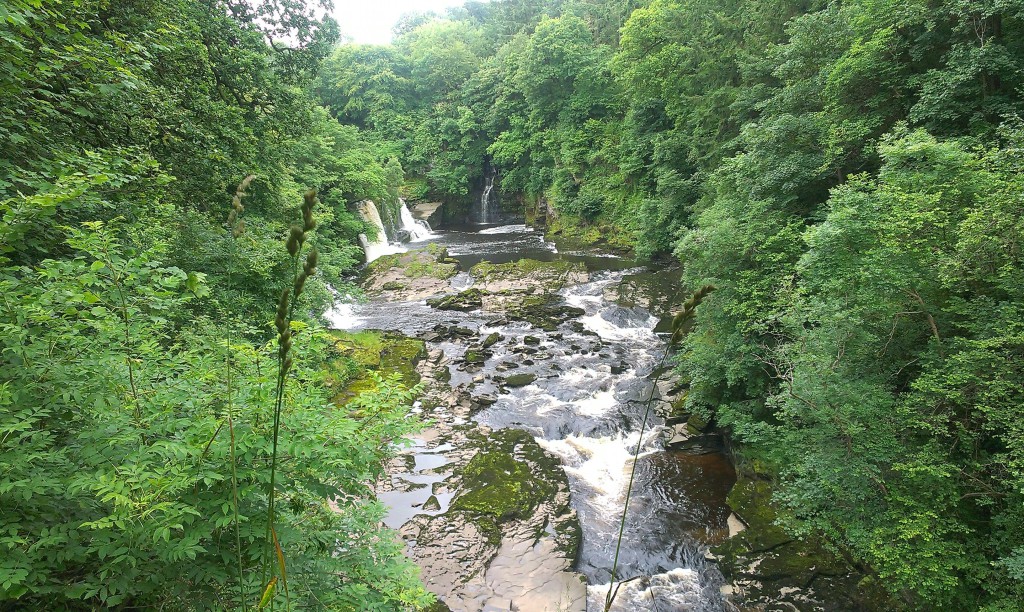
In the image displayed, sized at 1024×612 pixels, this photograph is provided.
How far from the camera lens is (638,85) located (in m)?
21.4

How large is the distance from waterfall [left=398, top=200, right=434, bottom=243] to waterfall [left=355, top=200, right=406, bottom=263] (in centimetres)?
310

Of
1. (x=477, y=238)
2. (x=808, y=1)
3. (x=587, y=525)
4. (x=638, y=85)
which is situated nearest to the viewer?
(x=587, y=525)

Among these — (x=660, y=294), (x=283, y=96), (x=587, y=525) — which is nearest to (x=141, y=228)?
(x=283, y=96)

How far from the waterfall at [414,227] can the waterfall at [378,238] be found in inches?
122

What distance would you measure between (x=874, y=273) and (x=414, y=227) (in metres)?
30.8

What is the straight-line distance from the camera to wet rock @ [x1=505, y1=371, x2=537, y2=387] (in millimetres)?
12438

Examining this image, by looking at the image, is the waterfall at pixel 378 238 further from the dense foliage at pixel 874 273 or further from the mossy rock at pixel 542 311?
the dense foliage at pixel 874 273

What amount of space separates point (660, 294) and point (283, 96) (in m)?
13.7

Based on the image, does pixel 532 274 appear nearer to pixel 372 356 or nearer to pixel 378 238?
pixel 372 356

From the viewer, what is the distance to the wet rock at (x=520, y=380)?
1244cm

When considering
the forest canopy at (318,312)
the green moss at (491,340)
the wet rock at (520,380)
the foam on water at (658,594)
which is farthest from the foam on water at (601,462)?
the green moss at (491,340)

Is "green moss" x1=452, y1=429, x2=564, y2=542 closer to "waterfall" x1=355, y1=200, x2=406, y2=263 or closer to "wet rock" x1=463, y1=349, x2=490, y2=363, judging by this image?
"wet rock" x1=463, y1=349, x2=490, y2=363

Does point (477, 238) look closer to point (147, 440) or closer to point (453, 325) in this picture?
point (453, 325)

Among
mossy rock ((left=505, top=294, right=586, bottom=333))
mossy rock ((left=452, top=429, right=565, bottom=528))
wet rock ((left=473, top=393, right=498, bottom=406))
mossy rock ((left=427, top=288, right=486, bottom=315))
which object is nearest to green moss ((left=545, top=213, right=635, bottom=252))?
mossy rock ((left=505, top=294, right=586, bottom=333))
